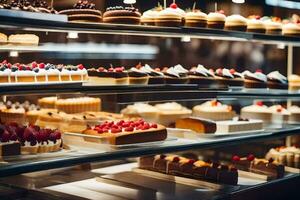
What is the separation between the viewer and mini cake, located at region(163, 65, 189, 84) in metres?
4.61

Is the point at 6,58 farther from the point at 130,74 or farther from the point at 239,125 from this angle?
the point at 239,125

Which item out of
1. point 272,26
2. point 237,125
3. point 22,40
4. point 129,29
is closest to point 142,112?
point 237,125

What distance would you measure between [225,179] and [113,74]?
1.29 m

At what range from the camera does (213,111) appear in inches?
208

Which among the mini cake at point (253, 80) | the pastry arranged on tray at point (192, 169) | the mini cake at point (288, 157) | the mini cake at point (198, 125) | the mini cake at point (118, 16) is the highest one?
the mini cake at point (118, 16)

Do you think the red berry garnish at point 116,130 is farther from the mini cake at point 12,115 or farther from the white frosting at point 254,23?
the white frosting at point 254,23

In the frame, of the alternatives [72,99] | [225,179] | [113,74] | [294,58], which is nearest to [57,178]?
[72,99]

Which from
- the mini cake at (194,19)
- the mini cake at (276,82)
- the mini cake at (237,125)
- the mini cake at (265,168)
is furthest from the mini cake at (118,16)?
the mini cake at (276,82)

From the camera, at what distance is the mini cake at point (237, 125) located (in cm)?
495

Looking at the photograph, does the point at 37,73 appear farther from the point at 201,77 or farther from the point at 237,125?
the point at 237,125

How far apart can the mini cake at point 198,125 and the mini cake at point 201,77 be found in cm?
32

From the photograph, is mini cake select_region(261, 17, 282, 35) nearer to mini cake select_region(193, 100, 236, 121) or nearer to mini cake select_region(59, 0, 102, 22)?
mini cake select_region(193, 100, 236, 121)

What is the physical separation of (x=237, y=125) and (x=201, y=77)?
1.69ft

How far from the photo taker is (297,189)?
5309 millimetres
